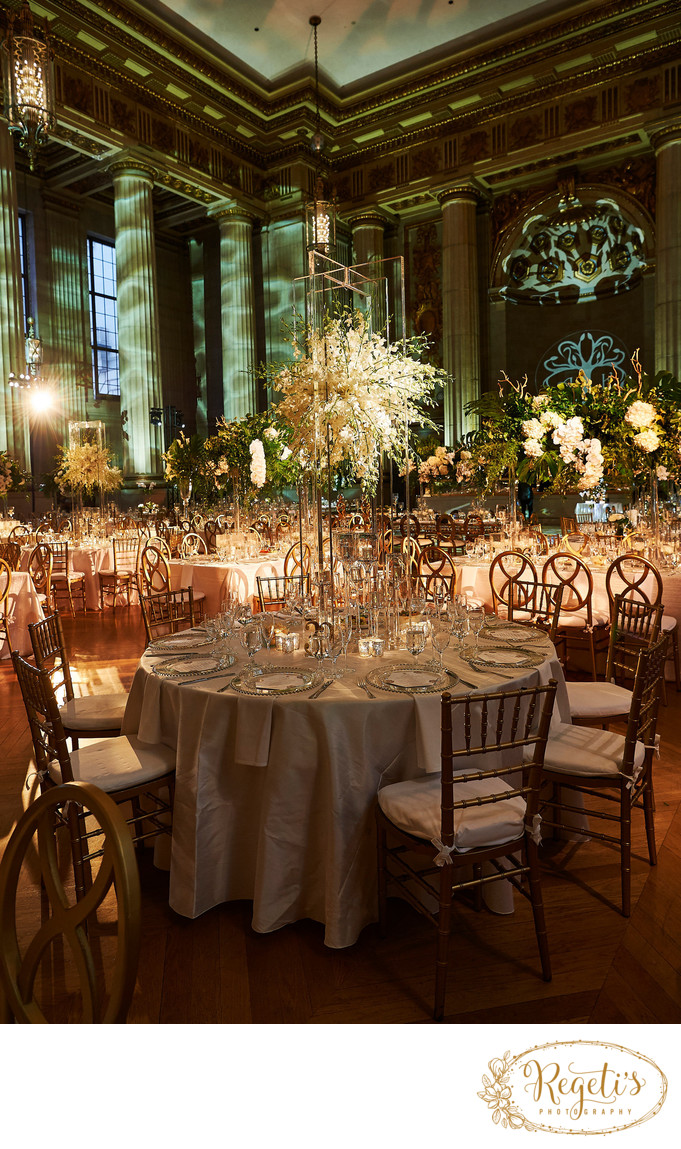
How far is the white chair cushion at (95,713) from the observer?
120 inches

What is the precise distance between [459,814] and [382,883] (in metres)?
0.40

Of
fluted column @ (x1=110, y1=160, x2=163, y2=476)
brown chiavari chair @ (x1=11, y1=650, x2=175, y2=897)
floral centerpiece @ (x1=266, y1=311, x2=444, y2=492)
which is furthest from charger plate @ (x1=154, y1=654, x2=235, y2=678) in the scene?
fluted column @ (x1=110, y1=160, x2=163, y2=476)

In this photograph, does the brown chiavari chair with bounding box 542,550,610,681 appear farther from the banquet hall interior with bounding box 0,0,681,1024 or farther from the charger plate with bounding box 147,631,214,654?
the charger plate with bounding box 147,631,214,654

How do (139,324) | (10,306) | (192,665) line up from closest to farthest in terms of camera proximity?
(192,665) → (10,306) → (139,324)

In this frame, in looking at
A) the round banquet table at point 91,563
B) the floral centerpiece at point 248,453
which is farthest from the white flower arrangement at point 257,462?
the round banquet table at point 91,563

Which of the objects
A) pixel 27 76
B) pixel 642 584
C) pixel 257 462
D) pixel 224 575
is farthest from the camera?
pixel 257 462

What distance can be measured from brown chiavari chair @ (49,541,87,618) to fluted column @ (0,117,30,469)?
2.90 meters

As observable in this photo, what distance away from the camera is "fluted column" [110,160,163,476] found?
12.8m

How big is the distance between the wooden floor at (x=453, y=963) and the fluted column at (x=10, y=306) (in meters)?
9.21

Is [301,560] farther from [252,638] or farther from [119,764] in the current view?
[119,764]

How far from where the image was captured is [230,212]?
14828 millimetres

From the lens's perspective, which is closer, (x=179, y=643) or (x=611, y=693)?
(x=179, y=643)

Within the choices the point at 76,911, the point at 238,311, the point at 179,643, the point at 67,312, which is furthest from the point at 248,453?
the point at 67,312

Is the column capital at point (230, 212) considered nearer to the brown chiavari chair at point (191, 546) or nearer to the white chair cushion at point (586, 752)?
the brown chiavari chair at point (191, 546)
